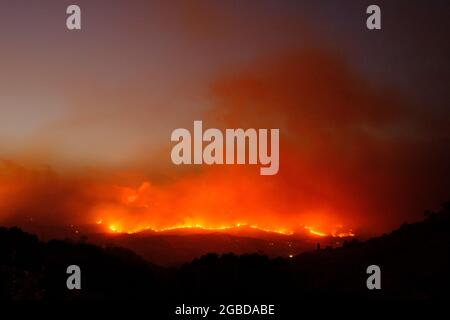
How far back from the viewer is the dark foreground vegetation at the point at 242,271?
1505cm

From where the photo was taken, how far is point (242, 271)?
60.0ft

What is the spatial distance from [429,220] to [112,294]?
14999 mm

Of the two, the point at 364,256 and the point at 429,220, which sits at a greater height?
the point at 429,220

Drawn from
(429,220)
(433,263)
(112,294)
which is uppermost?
(429,220)

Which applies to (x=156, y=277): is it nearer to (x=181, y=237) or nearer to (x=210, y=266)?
(x=210, y=266)

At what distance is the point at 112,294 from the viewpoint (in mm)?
16984

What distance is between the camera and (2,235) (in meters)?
19.4

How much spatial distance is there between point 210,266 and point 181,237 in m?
3.96

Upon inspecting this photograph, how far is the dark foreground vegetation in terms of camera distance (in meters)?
15.0

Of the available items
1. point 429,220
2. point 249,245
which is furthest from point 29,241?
point 429,220

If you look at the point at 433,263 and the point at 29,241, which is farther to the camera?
the point at 29,241
